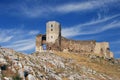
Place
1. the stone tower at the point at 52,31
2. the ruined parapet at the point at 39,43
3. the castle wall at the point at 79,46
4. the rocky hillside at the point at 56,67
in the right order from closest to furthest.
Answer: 1. the rocky hillside at the point at 56,67
2. the stone tower at the point at 52,31
3. the ruined parapet at the point at 39,43
4. the castle wall at the point at 79,46

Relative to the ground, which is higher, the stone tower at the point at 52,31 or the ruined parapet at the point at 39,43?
the stone tower at the point at 52,31

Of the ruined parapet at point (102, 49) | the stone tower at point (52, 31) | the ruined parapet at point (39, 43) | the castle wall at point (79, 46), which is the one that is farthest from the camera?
the ruined parapet at point (102, 49)

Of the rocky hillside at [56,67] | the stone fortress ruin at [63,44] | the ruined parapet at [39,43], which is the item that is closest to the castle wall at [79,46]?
the stone fortress ruin at [63,44]

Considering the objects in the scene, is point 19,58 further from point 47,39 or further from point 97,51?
point 97,51

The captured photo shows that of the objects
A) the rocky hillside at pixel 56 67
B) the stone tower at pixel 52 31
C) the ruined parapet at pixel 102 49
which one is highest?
the stone tower at pixel 52 31

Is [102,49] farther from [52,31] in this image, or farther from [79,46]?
[52,31]

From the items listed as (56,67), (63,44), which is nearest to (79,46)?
(63,44)

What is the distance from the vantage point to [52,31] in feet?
348

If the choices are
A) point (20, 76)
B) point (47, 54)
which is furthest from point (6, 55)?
point (47, 54)

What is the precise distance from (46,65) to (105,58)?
37062 millimetres

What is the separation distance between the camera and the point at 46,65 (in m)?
77.9

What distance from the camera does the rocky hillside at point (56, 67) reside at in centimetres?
6397

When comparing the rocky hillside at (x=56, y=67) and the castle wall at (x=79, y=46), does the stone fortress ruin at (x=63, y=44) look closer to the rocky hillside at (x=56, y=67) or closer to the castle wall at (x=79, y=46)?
the castle wall at (x=79, y=46)

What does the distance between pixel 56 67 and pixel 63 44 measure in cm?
2931
